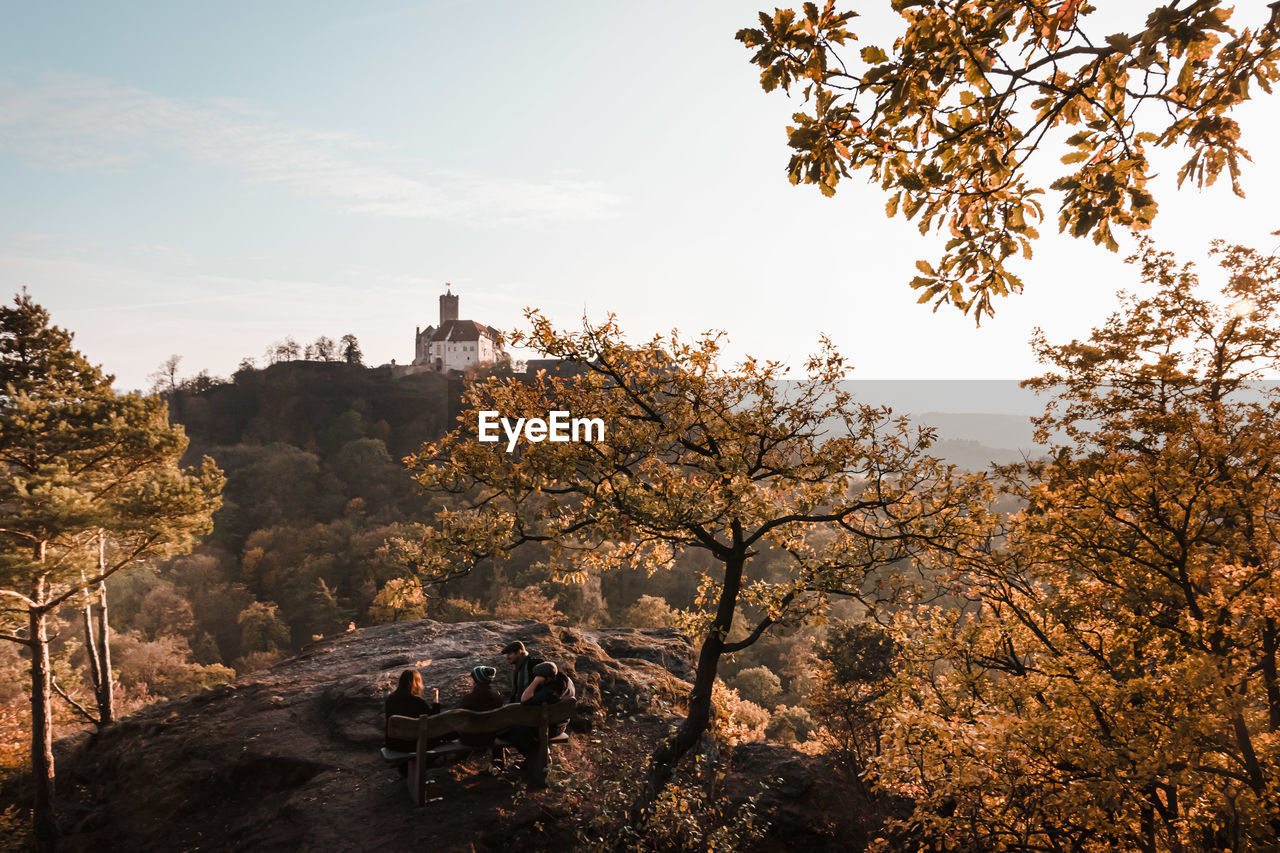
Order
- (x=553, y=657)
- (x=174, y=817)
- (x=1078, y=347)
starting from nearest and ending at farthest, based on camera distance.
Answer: (x=174, y=817) → (x=553, y=657) → (x=1078, y=347)

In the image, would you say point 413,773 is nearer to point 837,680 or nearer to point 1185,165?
point 1185,165

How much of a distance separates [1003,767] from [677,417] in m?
5.19

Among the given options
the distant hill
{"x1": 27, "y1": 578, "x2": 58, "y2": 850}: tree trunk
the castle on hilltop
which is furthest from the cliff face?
the castle on hilltop

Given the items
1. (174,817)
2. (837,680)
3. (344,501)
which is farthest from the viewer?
(344,501)

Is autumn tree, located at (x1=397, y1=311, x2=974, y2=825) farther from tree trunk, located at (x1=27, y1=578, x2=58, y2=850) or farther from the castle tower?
the castle tower

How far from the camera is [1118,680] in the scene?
23.9 ft

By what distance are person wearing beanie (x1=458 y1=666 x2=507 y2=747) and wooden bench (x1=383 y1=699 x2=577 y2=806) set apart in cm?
14

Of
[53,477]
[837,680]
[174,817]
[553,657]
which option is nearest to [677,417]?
[553,657]

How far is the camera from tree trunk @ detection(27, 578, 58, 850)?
29.1 ft

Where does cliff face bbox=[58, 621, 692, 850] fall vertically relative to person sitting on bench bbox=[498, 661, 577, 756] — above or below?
below

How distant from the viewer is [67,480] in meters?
11.8

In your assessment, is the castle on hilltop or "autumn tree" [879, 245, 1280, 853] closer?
"autumn tree" [879, 245, 1280, 853]

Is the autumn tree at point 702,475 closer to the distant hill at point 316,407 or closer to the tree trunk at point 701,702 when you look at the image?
the tree trunk at point 701,702

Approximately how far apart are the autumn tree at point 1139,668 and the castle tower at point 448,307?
9309 cm
